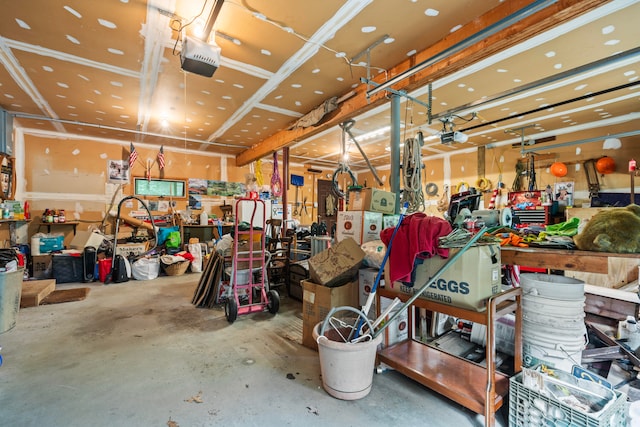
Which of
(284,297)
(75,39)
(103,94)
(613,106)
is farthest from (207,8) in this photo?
(613,106)

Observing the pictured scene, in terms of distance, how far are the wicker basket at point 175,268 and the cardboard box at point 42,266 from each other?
190cm

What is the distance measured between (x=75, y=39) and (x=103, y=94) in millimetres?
1444

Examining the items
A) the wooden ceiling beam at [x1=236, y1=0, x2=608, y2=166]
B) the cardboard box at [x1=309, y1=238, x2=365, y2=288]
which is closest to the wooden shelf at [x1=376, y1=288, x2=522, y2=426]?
the cardboard box at [x1=309, y1=238, x2=365, y2=288]

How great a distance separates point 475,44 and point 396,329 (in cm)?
254

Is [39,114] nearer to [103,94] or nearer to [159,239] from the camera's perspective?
[103,94]

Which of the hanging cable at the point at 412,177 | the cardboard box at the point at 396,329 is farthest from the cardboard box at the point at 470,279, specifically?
the hanging cable at the point at 412,177

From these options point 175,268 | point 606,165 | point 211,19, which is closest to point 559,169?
point 606,165

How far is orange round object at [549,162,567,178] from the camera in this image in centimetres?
554

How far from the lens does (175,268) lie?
5.63 metres

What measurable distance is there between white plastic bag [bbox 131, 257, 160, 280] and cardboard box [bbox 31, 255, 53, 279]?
1.46 m

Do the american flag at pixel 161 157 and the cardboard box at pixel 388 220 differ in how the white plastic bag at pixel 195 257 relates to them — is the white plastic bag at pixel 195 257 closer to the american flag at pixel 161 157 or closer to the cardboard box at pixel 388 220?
the american flag at pixel 161 157

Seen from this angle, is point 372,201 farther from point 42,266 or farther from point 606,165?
point 42,266

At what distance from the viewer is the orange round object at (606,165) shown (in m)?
5.07

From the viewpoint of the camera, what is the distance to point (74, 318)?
10.9 feet
